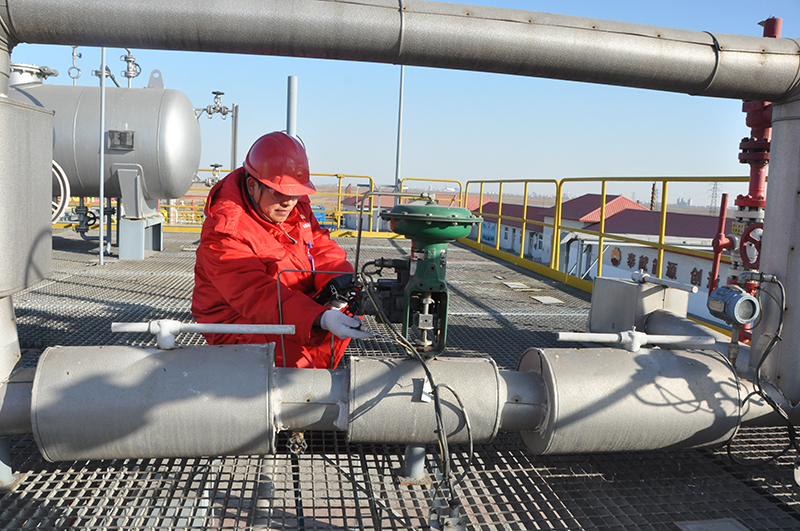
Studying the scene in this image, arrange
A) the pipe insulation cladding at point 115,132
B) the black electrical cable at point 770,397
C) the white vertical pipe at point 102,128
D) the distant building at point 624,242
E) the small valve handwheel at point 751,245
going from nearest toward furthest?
1. the black electrical cable at point 770,397
2. the small valve handwheel at point 751,245
3. the white vertical pipe at point 102,128
4. the pipe insulation cladding at point 115,132
5. the distant building at point 624,242

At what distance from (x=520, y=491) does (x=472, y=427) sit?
383 mm

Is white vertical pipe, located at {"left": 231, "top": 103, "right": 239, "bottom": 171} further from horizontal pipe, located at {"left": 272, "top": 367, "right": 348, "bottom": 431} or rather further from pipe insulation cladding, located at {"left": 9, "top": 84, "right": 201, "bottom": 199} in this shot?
horizontal pipe, located at {"left": 272, "top": 367, "right": 348, "bottom": 431}

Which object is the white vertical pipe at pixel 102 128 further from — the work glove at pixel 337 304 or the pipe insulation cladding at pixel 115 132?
the work glove at pixel 337 304

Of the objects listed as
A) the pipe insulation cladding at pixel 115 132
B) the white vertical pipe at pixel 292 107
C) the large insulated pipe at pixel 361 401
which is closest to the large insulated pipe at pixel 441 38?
the large insulated pipe at pixel 361 401

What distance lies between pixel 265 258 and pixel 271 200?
257 millimetres

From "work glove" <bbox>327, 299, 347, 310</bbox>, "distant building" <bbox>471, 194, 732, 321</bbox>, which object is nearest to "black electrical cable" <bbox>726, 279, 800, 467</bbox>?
"work glove" <bbox>327, 299, 347, 310</bbox>

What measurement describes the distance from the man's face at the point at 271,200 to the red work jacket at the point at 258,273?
0.04 metres

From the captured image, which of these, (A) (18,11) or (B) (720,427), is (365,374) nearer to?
(B) (720,427)

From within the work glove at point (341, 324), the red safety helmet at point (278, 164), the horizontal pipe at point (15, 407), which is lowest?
the horizontal pipe at point (15, 407)

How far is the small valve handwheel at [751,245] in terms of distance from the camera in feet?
8.54

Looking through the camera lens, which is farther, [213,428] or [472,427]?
[472,427]

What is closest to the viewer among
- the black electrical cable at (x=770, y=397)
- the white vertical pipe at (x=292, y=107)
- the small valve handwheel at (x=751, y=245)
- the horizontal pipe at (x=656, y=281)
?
the black electrical cable at (x=770, y=397)

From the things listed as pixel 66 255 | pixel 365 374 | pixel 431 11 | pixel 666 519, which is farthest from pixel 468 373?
pixel 66 255

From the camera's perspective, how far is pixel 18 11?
1.73 metres
